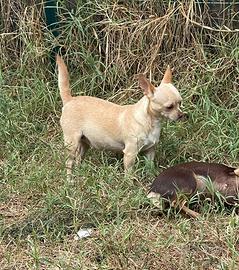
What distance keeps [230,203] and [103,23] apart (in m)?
2.52

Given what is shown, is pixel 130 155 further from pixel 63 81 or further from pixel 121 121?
pixel 63 81

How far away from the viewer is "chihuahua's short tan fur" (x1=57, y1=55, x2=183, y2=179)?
5.15 metres

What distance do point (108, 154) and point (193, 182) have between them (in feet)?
3.70

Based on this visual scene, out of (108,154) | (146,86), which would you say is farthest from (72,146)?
(146,86)

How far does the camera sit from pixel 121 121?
5.34 m

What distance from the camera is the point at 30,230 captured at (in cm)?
446

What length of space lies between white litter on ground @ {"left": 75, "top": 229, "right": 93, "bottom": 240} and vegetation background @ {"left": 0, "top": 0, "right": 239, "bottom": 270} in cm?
4

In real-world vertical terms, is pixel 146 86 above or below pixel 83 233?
above

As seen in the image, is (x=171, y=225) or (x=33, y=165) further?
(x=33, y=165)

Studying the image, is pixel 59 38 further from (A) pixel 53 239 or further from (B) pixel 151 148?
(A) pixel 53 239

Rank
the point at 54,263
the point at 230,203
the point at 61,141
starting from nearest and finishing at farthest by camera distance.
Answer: the point at 54,263, the point at 230,203, the point at 61,141

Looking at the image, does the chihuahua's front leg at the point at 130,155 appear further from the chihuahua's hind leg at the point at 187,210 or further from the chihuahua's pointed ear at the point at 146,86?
the chihuahua's hind leg at the point at 187,210

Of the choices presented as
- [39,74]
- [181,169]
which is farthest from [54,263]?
[39,74]

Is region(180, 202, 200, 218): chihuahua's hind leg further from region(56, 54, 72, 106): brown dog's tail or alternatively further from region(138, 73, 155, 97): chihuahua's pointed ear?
region(56, 54, 72, 106): brown dog's tail
